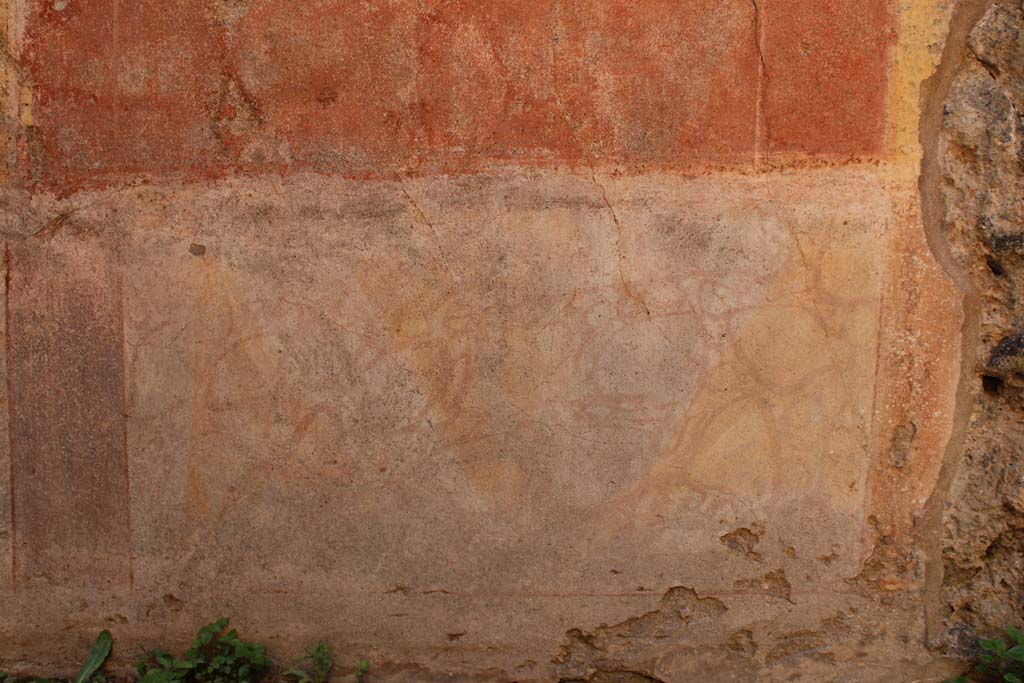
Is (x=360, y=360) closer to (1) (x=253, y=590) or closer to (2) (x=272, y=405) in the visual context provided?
(2) (x=272, y=405)

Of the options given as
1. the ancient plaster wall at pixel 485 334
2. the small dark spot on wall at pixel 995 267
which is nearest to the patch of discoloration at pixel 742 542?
the ancient plaster wall at pixel 485 334

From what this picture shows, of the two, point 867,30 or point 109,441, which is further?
point 109,441

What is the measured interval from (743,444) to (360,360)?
1222 millimetres

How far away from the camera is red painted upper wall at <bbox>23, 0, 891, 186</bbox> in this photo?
2.15 meters

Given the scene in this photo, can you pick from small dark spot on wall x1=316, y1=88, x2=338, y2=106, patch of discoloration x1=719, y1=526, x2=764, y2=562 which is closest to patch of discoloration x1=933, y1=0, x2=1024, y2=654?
patch of discoloration x1=719, y1=526, x2=764, y2=562

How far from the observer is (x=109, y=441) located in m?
2.31

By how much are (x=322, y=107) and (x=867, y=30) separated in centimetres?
163

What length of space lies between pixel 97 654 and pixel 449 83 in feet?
6.98

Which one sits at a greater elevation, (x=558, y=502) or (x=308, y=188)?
(x=308, y=188)

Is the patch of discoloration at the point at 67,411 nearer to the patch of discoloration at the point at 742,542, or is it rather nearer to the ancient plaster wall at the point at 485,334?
the ancient plaster wall at the point at 485,334

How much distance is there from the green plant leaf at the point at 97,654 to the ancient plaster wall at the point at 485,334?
0.26 feet

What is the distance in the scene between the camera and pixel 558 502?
229cm

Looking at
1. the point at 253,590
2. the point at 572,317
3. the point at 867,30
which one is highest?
the point at 867,30

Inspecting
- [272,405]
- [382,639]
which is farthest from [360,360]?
[382,639]
